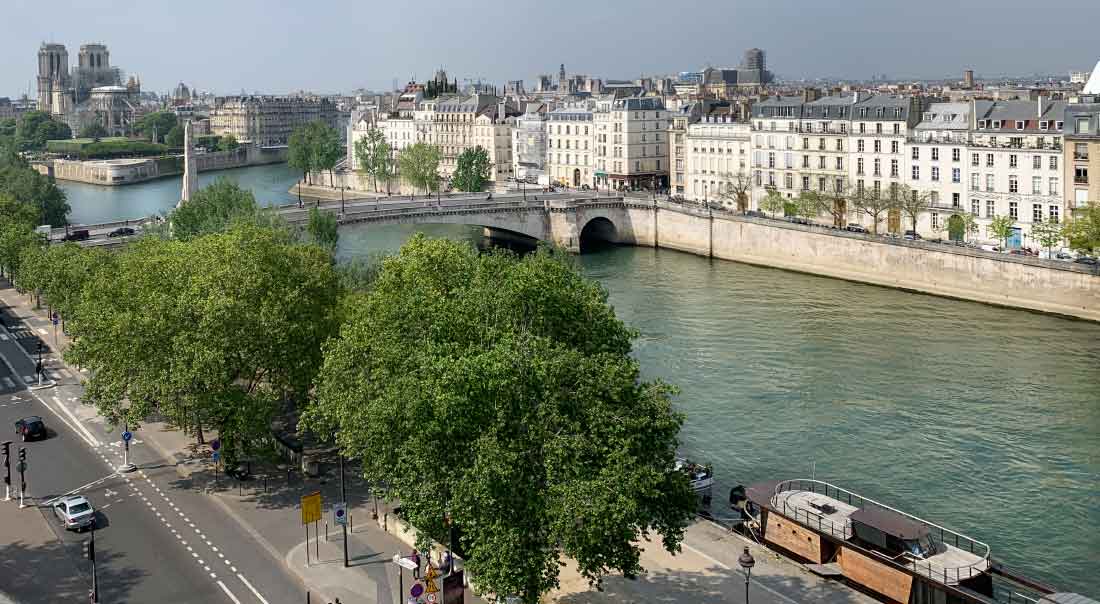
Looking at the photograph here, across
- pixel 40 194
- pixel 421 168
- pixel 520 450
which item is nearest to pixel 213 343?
pixel 520 450

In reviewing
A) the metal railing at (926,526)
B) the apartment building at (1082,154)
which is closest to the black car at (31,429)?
the metal railing at (926,526)

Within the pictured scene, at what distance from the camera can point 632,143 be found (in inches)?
3853

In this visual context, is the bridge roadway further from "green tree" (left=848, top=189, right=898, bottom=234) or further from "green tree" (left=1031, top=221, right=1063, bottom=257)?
"green tree" (left=1031, top=221, right=1063, bottom=257)

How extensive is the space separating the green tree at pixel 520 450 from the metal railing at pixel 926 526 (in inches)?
181

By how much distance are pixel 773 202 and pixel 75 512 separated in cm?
5698

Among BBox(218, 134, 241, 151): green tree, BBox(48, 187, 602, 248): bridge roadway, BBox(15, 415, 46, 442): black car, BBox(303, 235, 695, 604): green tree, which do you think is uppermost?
BBox(218, 134, 241, 151): green tree

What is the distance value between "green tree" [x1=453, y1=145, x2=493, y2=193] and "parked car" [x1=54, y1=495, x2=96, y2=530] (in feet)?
243

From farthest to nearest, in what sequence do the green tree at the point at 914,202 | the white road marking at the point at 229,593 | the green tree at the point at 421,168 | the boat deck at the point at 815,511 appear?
the green tree at the point at 421,168
the green tree at the point at 914,202
the boat deck at the point at 815,511
the white road marking at the point at 229,593

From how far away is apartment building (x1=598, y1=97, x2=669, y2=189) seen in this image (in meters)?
97.9

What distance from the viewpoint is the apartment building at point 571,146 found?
103 m

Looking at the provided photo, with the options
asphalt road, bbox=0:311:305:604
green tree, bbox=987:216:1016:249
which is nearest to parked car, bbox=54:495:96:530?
asphalt road, bbox=0:311:305:604

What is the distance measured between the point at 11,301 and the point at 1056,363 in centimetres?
4546

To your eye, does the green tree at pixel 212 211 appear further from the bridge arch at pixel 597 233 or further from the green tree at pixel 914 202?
the green tree at pixel 914 202

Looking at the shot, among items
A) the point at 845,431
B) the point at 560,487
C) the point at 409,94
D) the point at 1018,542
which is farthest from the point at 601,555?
the point at 409,94
